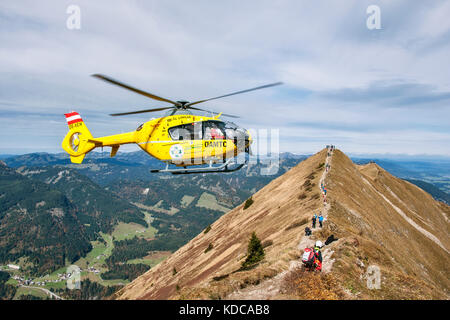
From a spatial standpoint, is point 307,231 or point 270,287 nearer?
point 270,287

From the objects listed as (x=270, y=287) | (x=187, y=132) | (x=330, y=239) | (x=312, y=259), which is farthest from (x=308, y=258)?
(x=187, y=132)

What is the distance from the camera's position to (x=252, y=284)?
50.7 feet

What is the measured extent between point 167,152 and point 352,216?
2610 cm

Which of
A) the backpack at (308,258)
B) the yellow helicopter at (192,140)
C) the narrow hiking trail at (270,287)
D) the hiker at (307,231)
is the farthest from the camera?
the hiker at (307,231)

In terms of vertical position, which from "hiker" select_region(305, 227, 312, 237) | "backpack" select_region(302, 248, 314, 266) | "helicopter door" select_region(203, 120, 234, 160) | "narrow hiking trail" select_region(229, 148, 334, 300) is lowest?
"narrow hiking trail" select_region(229, 148, 334, 300)

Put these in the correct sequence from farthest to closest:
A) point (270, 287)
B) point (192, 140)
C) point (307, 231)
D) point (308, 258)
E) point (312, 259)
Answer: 1. point (307, 231)
2. point (192, 140)
3. point (312, 259)
4. point (308, 258)
5. point (270, 287)

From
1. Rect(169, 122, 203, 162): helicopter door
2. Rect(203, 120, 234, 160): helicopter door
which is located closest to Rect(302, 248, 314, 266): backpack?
Rect(203, 120, 234, 160): helicopter door

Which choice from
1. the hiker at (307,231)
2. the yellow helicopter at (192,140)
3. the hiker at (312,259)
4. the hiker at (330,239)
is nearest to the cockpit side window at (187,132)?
the yellow helicopter at (192,140)

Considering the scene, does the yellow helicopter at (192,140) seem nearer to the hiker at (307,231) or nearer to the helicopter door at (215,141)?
the helicopter door at (215,141)

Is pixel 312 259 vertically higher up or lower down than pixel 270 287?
higher up

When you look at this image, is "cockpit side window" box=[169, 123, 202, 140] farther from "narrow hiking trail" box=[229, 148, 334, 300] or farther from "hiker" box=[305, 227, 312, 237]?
"hiker" box=[305, 227, 312, 237]

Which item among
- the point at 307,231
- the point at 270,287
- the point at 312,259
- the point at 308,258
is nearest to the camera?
the point at 270,287

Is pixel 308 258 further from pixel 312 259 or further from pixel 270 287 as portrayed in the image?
pixel 270 287

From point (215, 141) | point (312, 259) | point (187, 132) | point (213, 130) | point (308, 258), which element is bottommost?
point (312, 259)
